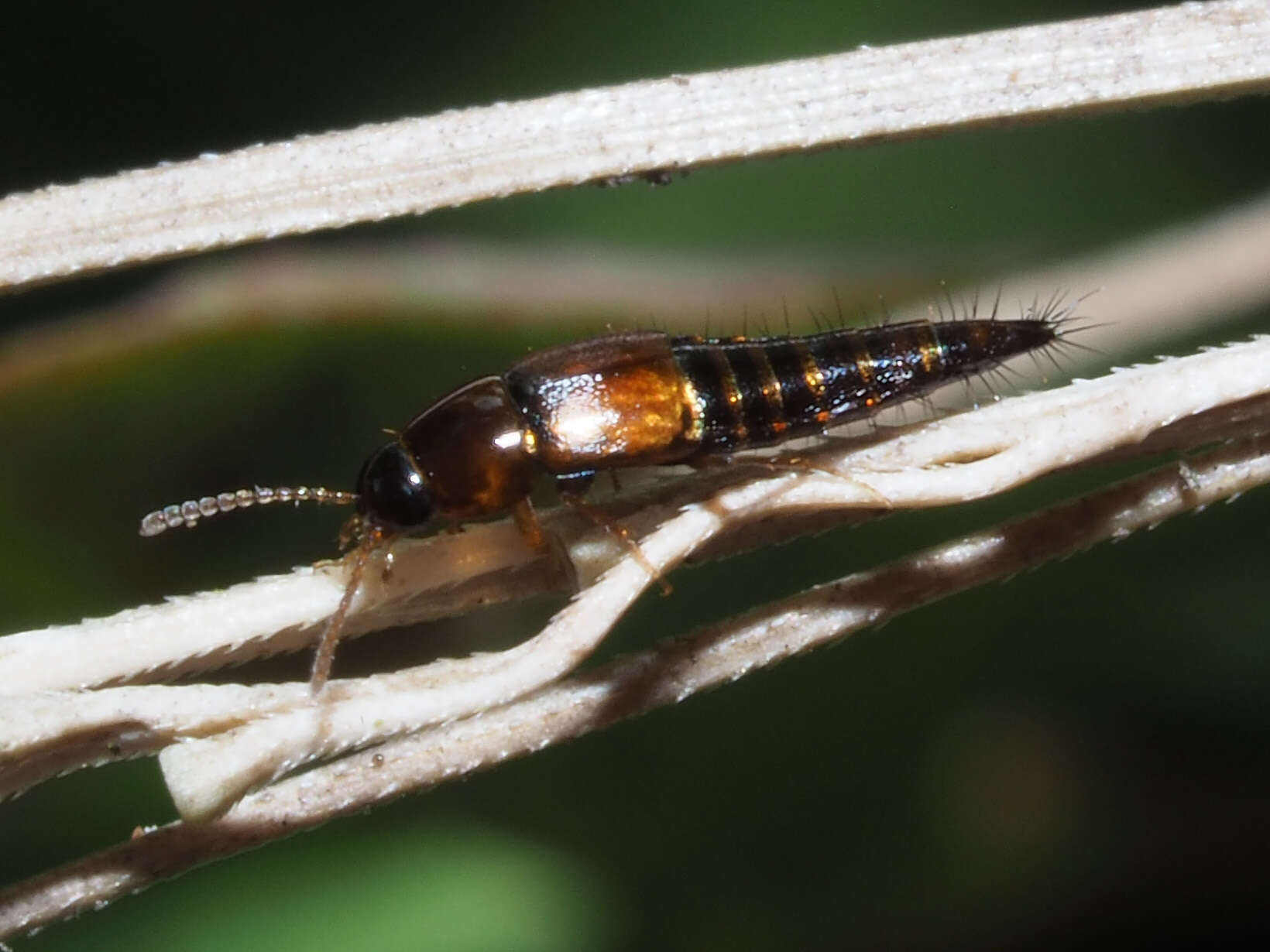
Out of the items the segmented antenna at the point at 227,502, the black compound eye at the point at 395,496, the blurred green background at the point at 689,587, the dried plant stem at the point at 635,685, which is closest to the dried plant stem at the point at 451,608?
the dried plant stem at the point at 635,685

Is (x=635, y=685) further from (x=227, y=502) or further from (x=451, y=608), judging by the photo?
(x=227, y=502)

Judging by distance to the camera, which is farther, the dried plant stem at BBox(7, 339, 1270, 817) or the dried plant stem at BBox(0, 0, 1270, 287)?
the dried plant stem at BBox(0, 0, 1270, 287)

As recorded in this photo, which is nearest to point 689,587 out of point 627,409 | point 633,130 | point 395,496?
point 627,409

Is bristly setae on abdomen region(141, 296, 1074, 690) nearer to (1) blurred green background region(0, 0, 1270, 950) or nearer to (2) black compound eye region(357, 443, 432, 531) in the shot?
(2) black compound eye region(357, 443, 432, 531)

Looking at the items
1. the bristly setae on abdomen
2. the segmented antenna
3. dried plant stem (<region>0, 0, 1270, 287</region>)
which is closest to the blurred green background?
the segmented antenna

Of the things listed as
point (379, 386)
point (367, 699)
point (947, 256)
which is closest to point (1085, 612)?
point (947, 256)

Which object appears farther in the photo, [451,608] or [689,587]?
[689,587]

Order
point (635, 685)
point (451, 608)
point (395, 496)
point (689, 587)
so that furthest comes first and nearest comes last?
point (689, 587), point (395, 496), point (451, 608), point (635, 685)

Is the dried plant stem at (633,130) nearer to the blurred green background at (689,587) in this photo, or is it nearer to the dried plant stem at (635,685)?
the blurred green background at (689,587)
